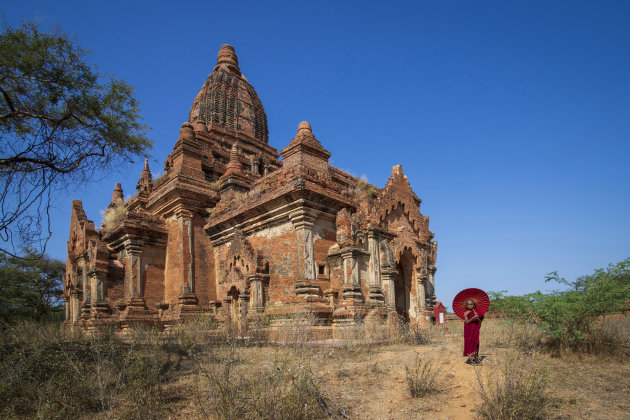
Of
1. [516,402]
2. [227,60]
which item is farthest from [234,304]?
[227,60]

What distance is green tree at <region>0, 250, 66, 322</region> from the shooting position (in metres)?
25.4

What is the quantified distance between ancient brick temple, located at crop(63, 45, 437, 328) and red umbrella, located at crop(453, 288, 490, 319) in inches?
133

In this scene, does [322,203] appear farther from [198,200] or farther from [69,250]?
[69,250]

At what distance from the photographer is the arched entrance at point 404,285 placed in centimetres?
1378

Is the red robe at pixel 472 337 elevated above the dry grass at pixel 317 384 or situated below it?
above

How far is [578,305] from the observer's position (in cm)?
833

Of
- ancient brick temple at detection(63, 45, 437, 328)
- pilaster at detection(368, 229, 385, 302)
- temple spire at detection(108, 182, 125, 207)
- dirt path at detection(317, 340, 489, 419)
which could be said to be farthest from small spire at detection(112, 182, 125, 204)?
dirt path at detection(317, 340, 489, 419)

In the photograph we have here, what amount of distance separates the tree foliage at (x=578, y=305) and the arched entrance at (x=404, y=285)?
4.92 m

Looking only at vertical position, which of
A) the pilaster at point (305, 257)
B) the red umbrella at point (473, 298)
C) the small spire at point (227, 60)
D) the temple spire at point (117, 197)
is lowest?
the red umbrella at point (473, 298)

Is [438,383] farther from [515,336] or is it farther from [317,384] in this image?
[515,336]

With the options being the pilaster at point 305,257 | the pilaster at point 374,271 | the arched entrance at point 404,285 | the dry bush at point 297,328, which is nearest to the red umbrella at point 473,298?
the dry bush at point 297,328

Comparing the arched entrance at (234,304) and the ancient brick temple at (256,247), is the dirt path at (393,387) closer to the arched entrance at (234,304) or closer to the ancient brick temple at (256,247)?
the ancient brick temple at (256,247)

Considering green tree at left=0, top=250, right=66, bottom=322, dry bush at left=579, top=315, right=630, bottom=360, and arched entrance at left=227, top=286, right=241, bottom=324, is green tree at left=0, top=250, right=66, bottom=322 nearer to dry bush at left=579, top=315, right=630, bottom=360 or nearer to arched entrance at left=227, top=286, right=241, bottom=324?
arched entrance at left=227, top=286, right=241, bottom=324

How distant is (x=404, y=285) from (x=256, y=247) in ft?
16.4
